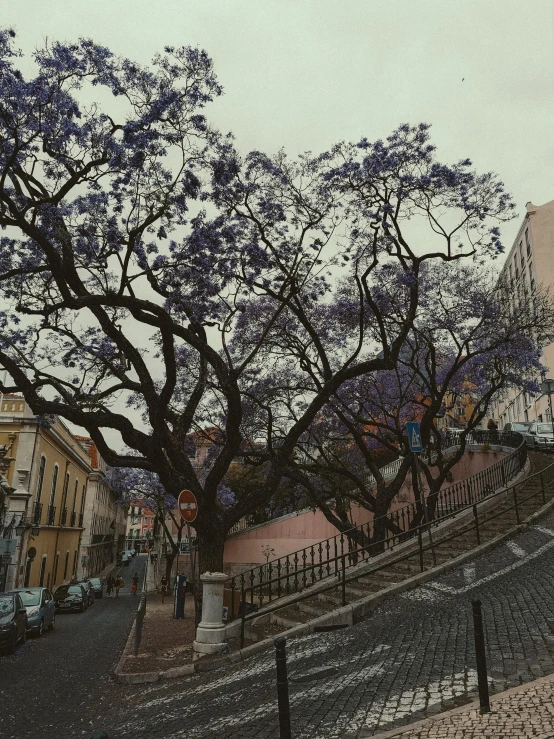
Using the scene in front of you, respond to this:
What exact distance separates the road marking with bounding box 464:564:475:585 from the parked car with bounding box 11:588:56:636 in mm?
12476

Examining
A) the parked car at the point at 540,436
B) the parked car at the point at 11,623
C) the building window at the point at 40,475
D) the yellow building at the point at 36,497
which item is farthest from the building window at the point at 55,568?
the parked car at the point at 540,436

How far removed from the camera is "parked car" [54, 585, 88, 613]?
2548cm

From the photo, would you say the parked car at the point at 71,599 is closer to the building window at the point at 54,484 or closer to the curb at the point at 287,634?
the building window at the point at 54,484

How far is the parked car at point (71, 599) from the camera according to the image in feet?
83.6

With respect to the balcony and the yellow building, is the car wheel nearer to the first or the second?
the yellow building

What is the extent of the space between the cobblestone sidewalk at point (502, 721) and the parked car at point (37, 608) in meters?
14.3

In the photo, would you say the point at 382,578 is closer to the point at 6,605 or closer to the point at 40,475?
the point at 6,605

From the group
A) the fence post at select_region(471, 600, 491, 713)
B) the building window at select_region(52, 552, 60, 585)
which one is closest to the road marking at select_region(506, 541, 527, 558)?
the fence post at select_region(471, 600, 491, 713)

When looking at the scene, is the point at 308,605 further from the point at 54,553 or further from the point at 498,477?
the point at 54,553

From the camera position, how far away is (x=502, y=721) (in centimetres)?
454

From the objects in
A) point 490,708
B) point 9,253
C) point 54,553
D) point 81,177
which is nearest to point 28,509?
point 54,553

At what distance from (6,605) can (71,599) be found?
44.3 feet

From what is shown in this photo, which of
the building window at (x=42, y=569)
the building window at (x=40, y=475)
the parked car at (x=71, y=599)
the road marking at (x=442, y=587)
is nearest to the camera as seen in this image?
the road marking at (x=442, y=587)

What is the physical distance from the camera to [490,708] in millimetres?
4836
